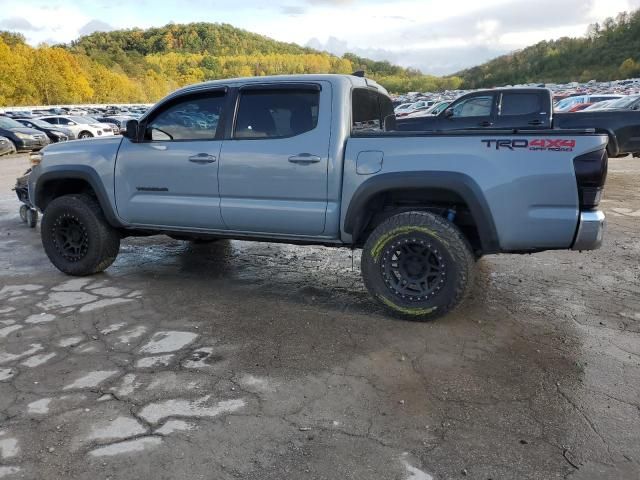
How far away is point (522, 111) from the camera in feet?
33.2

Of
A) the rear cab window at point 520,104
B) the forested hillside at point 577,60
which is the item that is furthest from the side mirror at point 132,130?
the forested hillside at point 577,60

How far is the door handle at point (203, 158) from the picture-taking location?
15.0 feet

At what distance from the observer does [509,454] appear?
256 cm

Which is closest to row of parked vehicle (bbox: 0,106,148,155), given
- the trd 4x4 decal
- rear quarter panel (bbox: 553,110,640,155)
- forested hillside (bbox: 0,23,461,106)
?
rear quarter panel (bbox: 553,110,640,155)

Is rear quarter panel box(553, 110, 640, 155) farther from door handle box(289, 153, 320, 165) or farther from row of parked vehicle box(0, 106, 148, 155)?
row of parked vehicle box(0, 106, 148, 155)

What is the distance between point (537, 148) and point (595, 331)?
140 centimetres

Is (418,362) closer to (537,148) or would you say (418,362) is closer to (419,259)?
(419,259)

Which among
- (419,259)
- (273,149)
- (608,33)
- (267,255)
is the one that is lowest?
(267,255)

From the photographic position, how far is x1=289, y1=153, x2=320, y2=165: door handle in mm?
4195

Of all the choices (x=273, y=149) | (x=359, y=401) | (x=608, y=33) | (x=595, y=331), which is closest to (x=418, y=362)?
(x=359, y=401)

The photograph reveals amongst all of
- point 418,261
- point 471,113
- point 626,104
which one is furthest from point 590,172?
point 626,104

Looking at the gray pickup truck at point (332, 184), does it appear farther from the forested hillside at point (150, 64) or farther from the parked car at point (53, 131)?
the forested hillside at point (150, 64)

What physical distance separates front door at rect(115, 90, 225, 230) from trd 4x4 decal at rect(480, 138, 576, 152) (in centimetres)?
224

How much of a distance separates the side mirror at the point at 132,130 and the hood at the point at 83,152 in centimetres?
20
